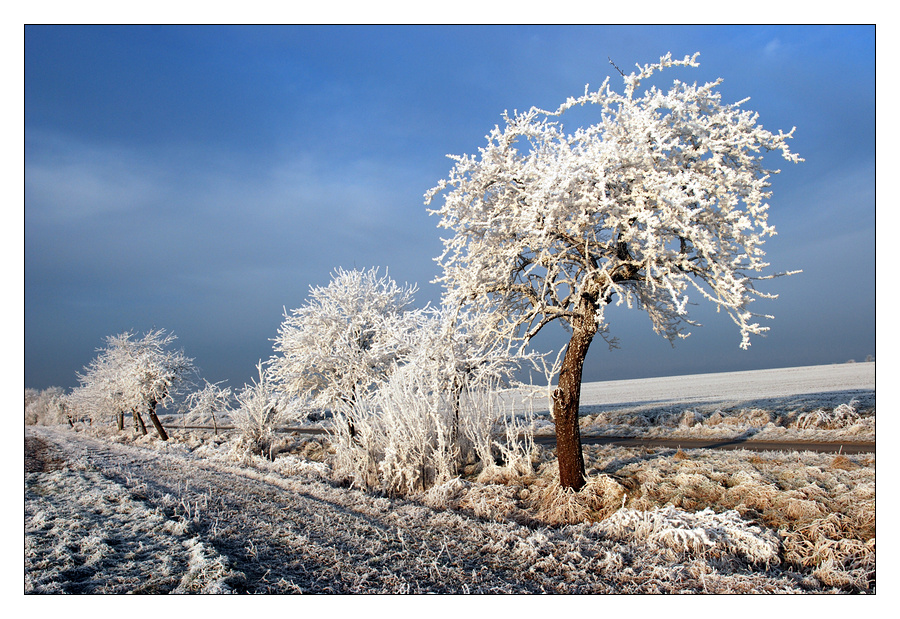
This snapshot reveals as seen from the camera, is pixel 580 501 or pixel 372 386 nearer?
pixel 580 501

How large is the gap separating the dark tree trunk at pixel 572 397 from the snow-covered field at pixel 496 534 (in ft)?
1.24

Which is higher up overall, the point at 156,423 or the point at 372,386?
the point at 372,386

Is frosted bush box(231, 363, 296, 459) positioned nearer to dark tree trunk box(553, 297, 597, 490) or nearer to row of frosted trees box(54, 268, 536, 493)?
row of frosted trees box(54, 268, 536, 493)

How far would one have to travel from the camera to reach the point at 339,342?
1794cm

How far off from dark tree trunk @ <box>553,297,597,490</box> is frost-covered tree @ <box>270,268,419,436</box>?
29.4 feet

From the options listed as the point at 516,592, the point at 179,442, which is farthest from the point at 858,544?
the point at 179,442

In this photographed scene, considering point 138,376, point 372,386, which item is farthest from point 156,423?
point 372,386

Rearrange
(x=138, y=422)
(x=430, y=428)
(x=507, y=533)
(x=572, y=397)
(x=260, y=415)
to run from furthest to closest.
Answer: (x=138, y=422) < (x=260, y=415) < (x=430, y=428) < (x=572, y=397) < (x=507, y=533)

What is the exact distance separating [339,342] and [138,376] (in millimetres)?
18466

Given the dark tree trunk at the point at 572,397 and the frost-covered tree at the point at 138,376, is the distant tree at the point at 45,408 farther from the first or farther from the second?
the dark tree trunk at the point at 572,397

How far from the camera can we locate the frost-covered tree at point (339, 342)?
56.6 ft

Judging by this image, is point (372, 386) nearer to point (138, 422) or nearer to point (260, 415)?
point (260, 415)

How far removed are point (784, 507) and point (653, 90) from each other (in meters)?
6.33

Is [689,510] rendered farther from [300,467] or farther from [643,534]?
[300,467]
